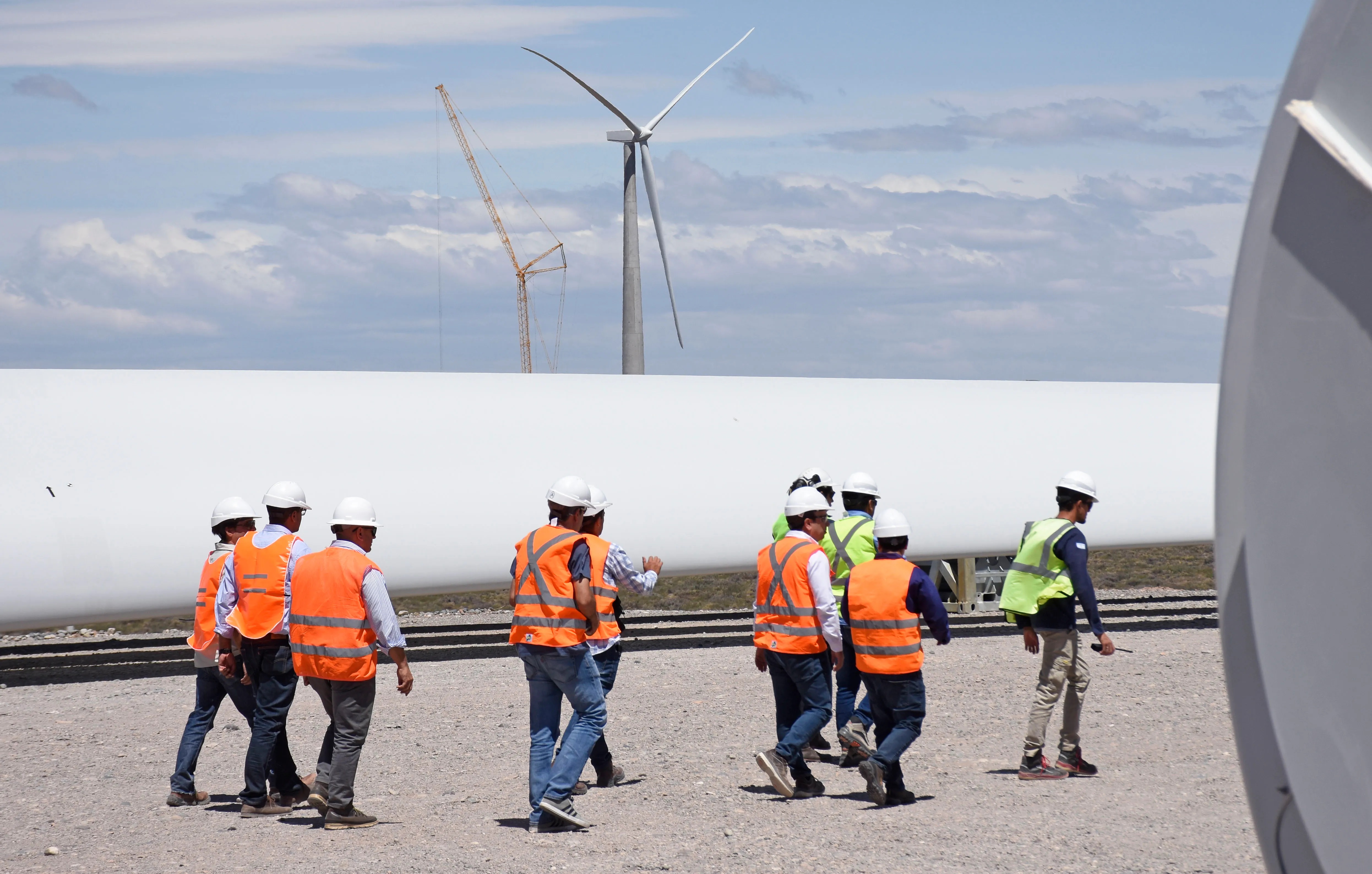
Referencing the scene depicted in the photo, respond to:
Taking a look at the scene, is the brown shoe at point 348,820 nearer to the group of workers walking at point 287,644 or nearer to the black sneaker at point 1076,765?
the group of workers walking at point 287,644

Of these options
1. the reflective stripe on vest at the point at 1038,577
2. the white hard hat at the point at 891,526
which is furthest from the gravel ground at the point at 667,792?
the white hard hat at the point at 891,526

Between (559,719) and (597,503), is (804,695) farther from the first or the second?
(597,503)

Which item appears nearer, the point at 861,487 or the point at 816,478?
the point at 861,487

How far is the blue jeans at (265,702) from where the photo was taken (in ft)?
25.0

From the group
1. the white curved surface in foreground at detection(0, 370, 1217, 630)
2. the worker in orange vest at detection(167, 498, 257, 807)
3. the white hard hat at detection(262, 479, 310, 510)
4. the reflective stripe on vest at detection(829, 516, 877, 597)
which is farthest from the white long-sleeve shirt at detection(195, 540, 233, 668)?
the white curved surface in foreground at detection(0, 370, 1217, 630)

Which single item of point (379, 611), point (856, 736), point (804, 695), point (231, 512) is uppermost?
point (231, 512)

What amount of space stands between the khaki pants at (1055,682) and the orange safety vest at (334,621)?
4.07m

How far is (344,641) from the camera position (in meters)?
7.05

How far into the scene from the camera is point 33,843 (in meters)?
7.02

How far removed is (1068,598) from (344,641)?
440cm

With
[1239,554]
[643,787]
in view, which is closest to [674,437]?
[643,787]

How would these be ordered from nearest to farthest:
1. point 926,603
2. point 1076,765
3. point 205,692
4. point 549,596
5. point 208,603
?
1. point 549,596
2. point 926,603
3. point 205,692
4. point 208,603
5. point 1076,765

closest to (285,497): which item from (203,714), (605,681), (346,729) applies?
Answer: (203,714)

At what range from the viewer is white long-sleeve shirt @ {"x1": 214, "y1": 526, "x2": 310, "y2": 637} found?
765 cm
